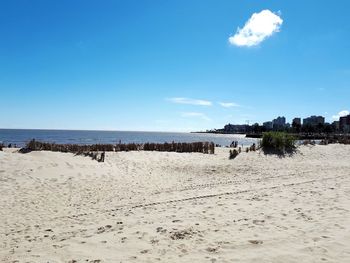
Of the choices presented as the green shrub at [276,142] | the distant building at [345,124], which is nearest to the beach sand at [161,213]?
the green shrub at [276,142]

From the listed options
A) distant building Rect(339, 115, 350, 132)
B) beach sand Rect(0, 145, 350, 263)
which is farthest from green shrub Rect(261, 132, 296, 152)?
distant building Rect(339, 115, 350, 132)

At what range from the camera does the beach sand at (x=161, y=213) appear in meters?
6.17

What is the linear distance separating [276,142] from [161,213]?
1678 cm

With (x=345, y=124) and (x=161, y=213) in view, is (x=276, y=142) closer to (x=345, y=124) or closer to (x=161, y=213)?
(x=161, y=213)

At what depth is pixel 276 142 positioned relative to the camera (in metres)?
24.3

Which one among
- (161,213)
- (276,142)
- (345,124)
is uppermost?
(345,124)

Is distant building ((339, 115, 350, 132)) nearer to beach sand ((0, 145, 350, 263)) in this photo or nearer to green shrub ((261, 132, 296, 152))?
green shrub ((261, 132, 296, 152))

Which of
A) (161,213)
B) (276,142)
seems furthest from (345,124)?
(161,213)

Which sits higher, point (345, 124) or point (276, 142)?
point (345, 124)

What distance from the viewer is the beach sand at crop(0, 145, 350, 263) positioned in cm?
617

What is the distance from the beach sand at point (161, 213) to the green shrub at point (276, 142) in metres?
5.99

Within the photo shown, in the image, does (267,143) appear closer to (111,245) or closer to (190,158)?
(190,158)

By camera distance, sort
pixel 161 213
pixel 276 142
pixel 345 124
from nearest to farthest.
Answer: pixel 161 213 < pixel 276 142 < pixel 345 124

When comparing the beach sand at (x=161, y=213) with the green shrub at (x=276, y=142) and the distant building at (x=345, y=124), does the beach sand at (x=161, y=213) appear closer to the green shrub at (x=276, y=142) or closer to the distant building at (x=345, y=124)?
the green shrub at (x=276, y=142)
